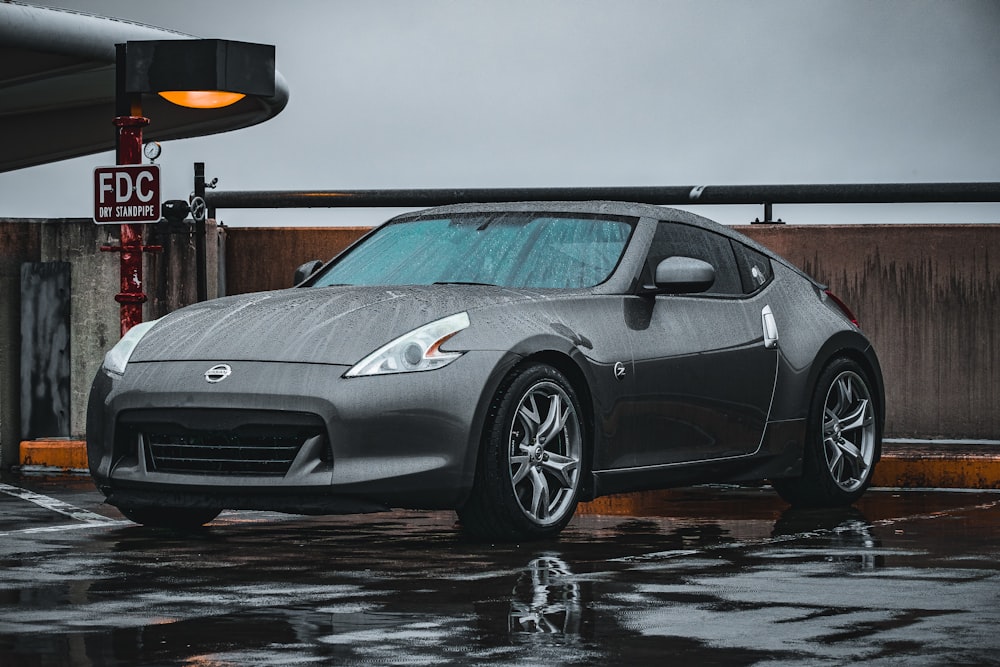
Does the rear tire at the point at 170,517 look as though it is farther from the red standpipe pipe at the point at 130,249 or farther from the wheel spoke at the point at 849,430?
the red standpipe pipe at the point at 130,249

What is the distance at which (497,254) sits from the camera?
8875mm

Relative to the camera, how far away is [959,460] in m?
11.5

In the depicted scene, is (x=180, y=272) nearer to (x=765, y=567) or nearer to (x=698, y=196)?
(x=698, y=196)

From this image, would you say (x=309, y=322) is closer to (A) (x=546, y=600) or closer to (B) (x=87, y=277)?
(A) (x=546, y=600)

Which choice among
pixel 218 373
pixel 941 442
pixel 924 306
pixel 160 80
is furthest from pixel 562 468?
pixel 160 80

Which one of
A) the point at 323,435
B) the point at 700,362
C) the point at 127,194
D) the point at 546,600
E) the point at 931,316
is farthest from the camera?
the point at 127,194

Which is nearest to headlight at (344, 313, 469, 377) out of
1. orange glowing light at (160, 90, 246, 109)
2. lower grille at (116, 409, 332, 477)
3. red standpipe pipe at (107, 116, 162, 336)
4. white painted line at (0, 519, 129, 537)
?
lower grille at (116, 409, 332, 477)

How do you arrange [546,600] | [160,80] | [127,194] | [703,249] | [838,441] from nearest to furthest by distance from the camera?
[546,600]
[703,249]
[838,441]
[127,194]
[160,80]

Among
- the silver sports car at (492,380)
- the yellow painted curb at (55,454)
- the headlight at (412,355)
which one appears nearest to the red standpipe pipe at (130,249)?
the yellow painted curb at (55,454)

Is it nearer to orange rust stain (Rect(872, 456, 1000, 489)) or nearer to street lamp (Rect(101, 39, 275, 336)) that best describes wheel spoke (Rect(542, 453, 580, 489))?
orange rust stain (Rect(872, 456, 1000, 489))

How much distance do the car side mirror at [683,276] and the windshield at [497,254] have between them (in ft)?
0.81

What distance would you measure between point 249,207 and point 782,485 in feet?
20.0

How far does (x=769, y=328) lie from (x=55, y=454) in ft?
18.5

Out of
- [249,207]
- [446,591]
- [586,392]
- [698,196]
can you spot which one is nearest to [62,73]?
[249,207]
